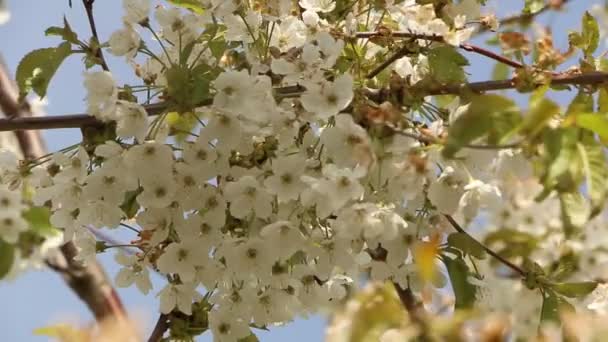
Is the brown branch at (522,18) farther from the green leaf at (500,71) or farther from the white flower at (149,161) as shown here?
the white flower at (149,161)

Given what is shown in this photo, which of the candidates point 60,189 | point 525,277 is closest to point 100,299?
point 60,189

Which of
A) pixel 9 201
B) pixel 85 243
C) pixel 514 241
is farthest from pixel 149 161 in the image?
pixel 514 241

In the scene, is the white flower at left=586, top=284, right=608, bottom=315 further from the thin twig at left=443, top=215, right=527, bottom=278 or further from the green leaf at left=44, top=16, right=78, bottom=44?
the green leaf at left=44, top=16, right=78, bottom=44

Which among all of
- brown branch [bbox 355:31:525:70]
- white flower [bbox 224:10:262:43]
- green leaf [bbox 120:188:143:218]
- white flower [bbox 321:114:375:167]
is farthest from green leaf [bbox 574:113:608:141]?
green leaf [bbox 120:188:143:218]

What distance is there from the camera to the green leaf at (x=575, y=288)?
1238mm

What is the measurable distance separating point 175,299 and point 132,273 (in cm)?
9

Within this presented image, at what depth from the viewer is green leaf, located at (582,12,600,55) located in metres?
1.33

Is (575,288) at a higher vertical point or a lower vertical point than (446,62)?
lower

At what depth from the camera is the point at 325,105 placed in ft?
3.75

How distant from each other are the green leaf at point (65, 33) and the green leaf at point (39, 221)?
15.9 inches

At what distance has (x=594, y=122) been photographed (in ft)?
3.01

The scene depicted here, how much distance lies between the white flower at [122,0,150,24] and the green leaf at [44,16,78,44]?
0.29 ft

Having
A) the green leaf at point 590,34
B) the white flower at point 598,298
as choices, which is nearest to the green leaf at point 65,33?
the green leaf at point 590,34

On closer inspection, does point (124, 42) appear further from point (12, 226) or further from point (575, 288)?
point (575, 288)
